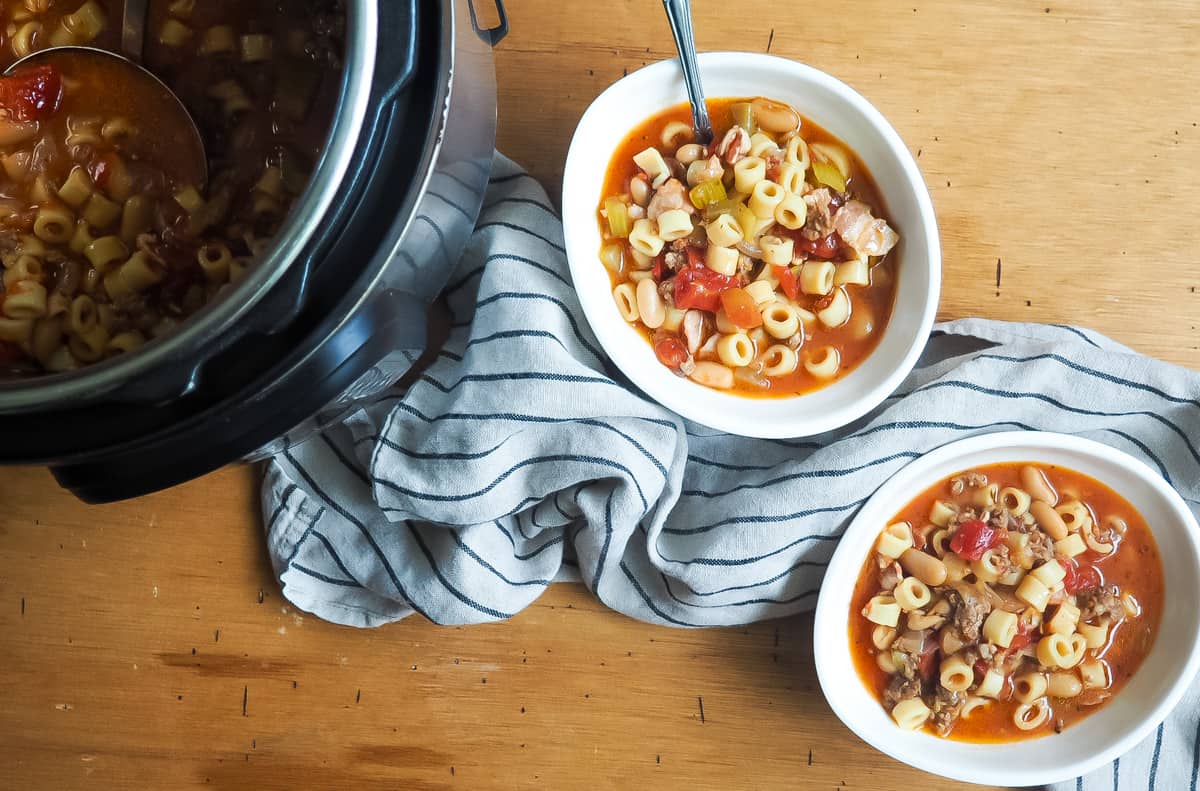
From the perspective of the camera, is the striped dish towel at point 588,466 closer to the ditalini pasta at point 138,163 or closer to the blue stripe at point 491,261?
the blue stripe at point 491,261

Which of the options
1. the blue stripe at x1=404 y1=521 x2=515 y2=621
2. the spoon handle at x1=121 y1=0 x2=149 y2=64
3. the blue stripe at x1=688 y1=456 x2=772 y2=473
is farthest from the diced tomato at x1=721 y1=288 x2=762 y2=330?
the spoon handle at x1=121 y1=0 x2=149 y2=64

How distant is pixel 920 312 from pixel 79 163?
1.08 meters

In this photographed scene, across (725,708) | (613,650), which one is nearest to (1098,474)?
(725,708)

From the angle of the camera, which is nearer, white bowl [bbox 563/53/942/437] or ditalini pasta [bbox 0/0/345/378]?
ditalini pasta [bbox 0/0/345/378]

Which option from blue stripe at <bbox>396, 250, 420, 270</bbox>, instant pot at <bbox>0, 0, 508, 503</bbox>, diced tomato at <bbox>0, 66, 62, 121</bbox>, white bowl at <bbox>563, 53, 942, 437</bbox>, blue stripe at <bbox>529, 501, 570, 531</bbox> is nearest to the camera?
instant pot at <bbox>0, 0, 508, 503</bbox>

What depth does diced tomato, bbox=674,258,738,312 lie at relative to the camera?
121cm

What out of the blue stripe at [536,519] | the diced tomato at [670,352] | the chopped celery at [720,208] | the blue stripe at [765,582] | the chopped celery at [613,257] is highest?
→ the chopped celery at [720,208]

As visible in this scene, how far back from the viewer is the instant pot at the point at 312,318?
822 mm

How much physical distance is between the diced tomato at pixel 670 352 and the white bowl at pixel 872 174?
0.01m

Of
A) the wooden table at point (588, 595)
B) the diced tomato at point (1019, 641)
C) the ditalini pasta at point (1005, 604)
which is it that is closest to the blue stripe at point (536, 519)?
the wooden table at point (588, 595)

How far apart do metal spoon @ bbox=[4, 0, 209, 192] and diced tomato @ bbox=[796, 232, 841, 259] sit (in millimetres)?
790

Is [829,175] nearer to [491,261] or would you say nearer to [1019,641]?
[491,261]

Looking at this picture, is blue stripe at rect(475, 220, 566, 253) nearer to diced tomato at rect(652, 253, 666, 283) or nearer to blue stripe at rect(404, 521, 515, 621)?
diced tomato at rect(652, 253, 666, 283)

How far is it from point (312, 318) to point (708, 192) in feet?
1.88
